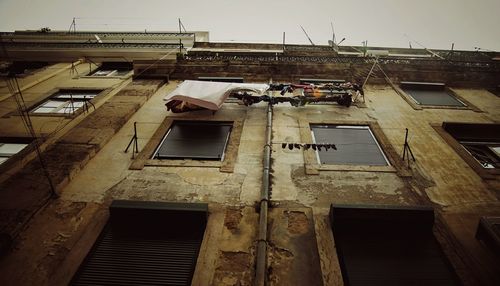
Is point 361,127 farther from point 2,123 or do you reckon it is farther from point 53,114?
point 2,123

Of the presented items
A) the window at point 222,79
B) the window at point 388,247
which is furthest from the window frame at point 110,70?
the window at point 388,247

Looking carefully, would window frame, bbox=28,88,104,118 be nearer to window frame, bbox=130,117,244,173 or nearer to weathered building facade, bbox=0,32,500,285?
weathered building facade, bbox=0,32,500,285

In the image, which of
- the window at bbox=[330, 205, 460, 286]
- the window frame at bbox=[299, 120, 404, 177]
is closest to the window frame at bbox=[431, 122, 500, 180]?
the window frame at bbox=[299, 120, 404, 177]

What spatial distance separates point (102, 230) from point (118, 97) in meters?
7.22

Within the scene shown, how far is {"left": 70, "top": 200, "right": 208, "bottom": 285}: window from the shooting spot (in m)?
5.35

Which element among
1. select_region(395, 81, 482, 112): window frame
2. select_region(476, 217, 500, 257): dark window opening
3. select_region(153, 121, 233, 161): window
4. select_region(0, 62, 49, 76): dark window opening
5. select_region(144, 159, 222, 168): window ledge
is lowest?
select_region(476, 217, 500, 257): dark window opening

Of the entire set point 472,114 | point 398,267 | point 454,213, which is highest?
point 472,114

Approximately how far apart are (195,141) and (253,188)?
3201 millimetres

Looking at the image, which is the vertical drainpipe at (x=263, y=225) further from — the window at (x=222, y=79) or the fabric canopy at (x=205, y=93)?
the window at (x=222, y=79)

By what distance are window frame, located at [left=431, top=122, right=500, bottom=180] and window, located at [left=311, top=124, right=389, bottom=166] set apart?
7.46 ft

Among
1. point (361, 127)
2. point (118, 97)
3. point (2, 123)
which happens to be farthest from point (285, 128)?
point (2, 123)

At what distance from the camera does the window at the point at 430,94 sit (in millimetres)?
12211

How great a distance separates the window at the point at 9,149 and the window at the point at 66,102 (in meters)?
2.30

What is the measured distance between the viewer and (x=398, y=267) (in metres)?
5.48
